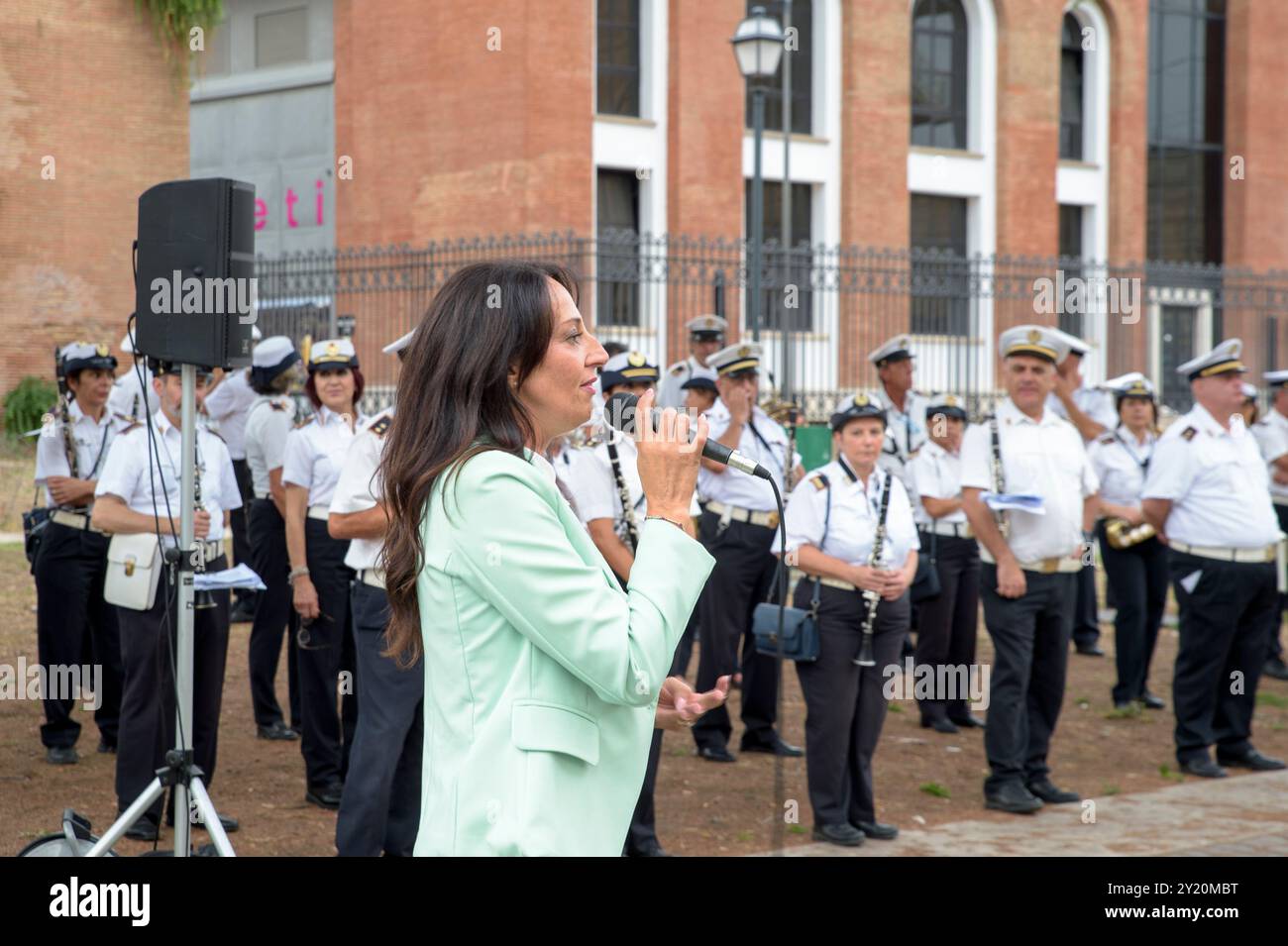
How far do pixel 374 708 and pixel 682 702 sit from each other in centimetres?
329

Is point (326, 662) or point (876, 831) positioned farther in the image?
point (326, 662)

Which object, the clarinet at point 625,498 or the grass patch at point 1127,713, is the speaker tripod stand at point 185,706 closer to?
the clarinet at point 625,498

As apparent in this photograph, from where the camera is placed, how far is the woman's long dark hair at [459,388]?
2.71 metres

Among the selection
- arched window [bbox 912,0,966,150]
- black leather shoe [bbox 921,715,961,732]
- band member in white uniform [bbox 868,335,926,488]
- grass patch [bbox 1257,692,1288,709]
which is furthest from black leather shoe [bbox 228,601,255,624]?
arched window [bbox 912,0,966,150]

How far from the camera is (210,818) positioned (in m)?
5.28

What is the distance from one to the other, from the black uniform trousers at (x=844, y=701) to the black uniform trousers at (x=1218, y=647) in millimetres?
2465

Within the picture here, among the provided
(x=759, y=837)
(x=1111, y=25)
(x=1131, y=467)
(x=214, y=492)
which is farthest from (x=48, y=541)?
(x=1111, y=25)

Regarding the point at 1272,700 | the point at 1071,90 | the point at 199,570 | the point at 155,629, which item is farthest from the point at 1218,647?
the point at 1071,90

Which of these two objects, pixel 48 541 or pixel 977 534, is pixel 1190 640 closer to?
pixel 977 534

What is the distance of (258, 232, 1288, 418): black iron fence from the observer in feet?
76.3

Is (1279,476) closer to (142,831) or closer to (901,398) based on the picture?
(901,398)

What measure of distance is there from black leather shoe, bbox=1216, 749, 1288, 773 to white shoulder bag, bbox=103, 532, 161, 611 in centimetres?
624

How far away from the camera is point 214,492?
23.7 feet

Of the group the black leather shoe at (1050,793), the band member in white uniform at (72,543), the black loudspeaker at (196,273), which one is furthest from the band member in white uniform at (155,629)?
the black leather shoe at (1050,793)
